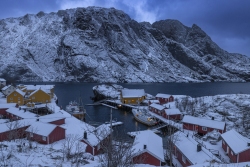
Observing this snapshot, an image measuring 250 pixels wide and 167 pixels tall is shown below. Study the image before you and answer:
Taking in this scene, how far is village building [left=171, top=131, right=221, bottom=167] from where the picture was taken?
69.7 feet

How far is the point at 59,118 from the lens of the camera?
128 ft

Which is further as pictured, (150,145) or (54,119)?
(54,119)

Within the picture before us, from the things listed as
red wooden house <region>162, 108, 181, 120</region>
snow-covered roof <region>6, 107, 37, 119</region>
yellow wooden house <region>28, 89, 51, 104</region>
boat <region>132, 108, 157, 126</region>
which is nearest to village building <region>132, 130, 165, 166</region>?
boat <region>132, 108, 157, 126</region>

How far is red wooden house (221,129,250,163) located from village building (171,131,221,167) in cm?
321

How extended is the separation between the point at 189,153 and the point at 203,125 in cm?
1816

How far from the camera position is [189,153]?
23016 millimetres

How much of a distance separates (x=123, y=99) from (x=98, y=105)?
31.3 feet

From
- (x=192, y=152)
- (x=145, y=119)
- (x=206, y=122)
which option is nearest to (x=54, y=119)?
(x=145, y=119)

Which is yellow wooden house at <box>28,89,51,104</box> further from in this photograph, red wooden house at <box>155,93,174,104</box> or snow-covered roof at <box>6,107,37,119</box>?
red wooden house at <box>155,93,174,104</box>

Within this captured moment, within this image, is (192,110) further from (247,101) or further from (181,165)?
A: (181,165)

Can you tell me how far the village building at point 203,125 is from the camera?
3800cm

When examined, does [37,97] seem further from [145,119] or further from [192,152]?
[192,152]

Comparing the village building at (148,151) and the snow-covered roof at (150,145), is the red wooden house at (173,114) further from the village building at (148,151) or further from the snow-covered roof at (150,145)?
the village building at (148,151)

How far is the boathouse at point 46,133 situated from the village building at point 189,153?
1732cm
